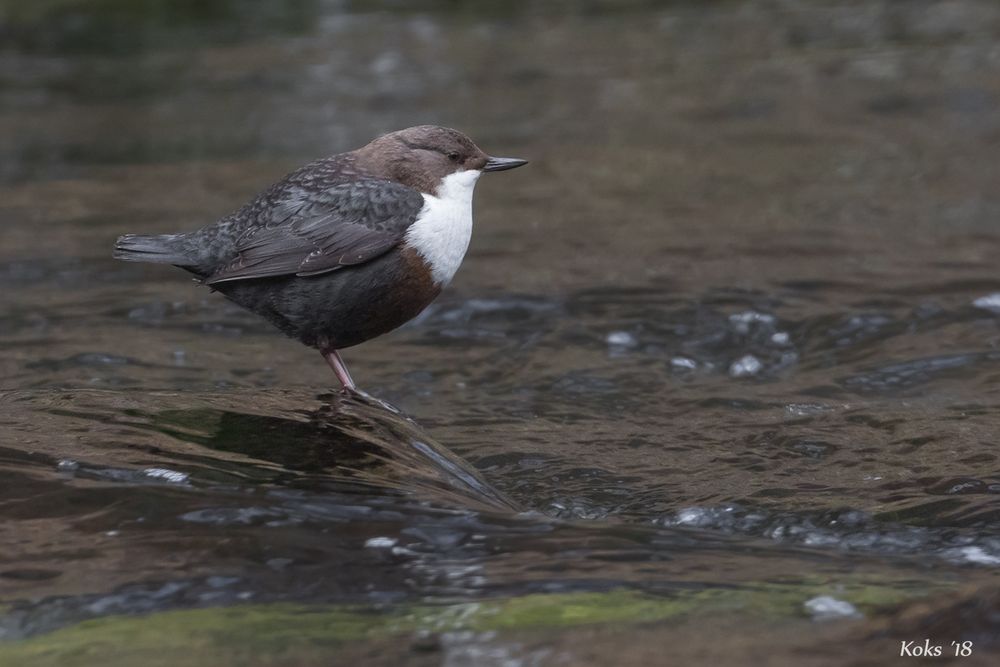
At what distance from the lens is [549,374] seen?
566 centimetres

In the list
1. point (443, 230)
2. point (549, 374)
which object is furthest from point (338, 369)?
point (549, 374)

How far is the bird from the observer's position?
423 cm

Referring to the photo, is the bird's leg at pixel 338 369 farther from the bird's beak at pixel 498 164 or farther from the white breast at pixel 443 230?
the bird's beak at pixel 498 164

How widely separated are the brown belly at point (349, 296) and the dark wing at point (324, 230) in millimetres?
47

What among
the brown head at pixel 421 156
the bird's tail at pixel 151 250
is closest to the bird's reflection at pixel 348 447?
the bird's tail at pixel 151 250

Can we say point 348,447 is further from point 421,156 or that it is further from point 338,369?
point 421,156

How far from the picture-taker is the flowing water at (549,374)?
293 cm

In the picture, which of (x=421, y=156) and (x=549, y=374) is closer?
(x=421, y=156)

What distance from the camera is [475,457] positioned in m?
4.62

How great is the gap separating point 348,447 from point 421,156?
3.66 ft

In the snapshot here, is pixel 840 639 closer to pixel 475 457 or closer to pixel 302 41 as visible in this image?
pixel 475 457

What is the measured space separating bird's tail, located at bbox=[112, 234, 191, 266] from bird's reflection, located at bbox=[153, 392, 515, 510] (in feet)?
1.89

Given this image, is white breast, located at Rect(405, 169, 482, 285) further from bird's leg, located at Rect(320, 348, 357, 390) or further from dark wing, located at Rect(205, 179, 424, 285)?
bird's leg, located at Rect(320, 348, 357, 390)

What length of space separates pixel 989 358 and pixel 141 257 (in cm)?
337
